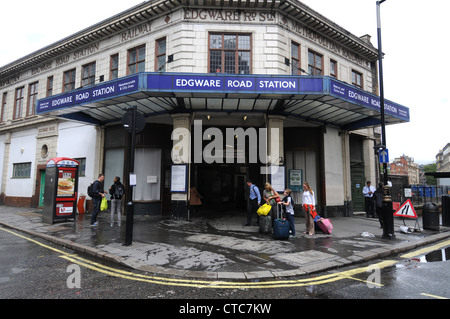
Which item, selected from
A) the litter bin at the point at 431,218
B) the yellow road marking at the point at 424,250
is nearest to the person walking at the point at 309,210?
the yellow road marking at the point at 424,250

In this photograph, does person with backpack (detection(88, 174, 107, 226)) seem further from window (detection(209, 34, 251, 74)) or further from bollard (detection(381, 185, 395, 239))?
bollard (detection(381, 185, 395, 239))

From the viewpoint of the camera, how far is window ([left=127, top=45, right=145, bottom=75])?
13.7 metres

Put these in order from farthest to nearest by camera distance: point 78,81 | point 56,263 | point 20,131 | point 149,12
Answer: point 20,131 < point 78,81 < point 149,12 < point 56,263

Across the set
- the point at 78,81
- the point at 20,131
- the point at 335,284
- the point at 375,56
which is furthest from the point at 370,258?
the point at 20,131

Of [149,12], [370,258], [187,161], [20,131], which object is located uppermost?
[149,12]

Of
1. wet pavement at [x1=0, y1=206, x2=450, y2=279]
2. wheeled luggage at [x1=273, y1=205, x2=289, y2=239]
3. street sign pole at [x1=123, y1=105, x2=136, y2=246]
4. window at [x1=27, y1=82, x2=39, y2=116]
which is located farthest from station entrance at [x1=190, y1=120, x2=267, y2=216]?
window at [x1=27, y1=82, x2=39, y2=116]

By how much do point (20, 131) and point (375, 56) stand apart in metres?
26.1

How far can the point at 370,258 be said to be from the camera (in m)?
6.42

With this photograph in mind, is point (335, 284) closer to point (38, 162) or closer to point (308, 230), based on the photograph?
point (308, 230)

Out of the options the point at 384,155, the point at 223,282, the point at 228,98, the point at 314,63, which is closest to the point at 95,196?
the point at 228,98

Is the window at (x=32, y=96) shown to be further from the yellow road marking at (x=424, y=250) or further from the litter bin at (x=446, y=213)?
the litter bin at (x=446, y=213)

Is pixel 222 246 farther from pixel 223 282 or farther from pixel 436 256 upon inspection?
pixel 436 256

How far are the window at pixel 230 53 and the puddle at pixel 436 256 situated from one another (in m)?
9.39

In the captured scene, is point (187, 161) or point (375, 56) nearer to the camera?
point (187, 161)
